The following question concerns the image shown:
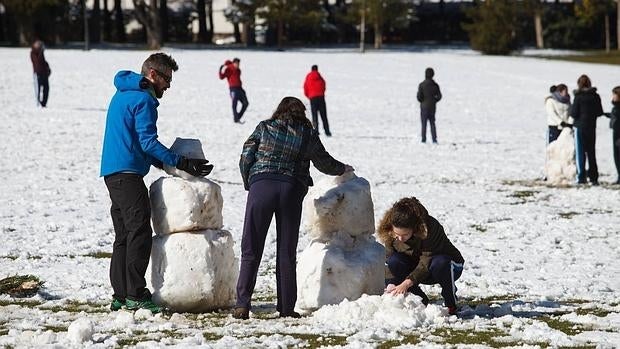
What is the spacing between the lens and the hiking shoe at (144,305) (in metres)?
8.59

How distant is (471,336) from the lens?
26.1 ft

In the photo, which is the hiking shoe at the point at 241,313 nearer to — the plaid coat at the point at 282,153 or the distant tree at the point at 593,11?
the plaid coat at the point at 282,153

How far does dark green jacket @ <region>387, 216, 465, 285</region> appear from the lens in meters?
8.78

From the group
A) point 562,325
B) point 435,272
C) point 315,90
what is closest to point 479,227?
point 435,272

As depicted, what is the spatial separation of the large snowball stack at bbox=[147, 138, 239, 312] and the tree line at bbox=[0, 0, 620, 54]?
2146 inches

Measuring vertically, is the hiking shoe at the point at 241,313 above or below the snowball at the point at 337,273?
below

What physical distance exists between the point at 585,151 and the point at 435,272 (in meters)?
11.0

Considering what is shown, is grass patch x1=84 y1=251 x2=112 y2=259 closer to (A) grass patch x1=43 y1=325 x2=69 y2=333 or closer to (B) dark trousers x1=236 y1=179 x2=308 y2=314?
(B) dark trousers x1=236 y1=179 x2=308 y2=314

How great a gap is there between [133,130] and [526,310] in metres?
3.01

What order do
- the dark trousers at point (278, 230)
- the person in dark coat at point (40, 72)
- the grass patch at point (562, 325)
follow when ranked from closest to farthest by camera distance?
the grass patch at point (562, 325), the dark trousers at point (278, 230), the person in dark coat at point (40, 72)

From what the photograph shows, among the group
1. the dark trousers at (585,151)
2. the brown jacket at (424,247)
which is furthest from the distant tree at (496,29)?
the brown jacket at (424,247)

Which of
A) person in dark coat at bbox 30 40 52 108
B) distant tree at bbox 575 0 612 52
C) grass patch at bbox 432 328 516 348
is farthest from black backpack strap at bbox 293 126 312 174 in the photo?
distant tree at bbox 575 0 612 52

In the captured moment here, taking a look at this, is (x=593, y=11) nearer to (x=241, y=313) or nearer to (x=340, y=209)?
(x=340, y=209)

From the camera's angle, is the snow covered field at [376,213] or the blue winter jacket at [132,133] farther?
the blue winter jacket at [132,133]
